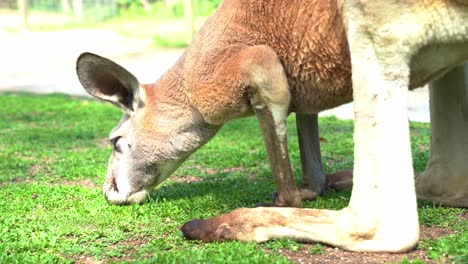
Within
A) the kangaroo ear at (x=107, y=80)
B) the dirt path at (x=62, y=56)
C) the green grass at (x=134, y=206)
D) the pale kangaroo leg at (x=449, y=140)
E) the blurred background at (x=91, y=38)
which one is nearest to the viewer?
the green grass at (x=134, y=206)

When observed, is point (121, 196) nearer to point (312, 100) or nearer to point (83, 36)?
point (312, 100)

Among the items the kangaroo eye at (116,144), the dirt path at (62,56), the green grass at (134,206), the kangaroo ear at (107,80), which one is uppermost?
the kangaroo ear at (107,80)

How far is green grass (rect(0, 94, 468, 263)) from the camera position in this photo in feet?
9.55

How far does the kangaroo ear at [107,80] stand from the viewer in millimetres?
Result: 3611

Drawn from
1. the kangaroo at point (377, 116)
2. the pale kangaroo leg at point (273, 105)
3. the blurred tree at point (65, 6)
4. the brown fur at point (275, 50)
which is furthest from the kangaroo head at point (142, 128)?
the blurred tree at point (65, 6)

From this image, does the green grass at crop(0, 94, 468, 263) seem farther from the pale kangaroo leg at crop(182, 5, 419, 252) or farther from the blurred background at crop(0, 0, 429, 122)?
the blurred background at crop(0, 0, 429, 122)

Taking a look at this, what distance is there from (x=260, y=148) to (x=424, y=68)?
3034 mm

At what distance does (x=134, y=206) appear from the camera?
3797 millimetres

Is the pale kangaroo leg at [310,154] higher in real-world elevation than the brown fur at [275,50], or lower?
lower

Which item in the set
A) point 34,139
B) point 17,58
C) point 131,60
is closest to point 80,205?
point 34,139

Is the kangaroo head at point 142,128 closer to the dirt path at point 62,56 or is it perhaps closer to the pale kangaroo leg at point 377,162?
the pale kangaroo leg at point 377,162

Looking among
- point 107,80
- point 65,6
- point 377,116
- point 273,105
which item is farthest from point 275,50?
point 65,6

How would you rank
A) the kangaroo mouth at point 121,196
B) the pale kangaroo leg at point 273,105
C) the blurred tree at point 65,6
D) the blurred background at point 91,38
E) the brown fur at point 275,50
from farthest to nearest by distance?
the blurred tree at point 65,6 → the blurred background at point 91,38 → the kangaroo mouth at point 121,196 → the pale kangaroo leg at point 273,105 → the brown fur at point 275,50

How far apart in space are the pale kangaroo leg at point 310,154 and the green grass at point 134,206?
102mm
